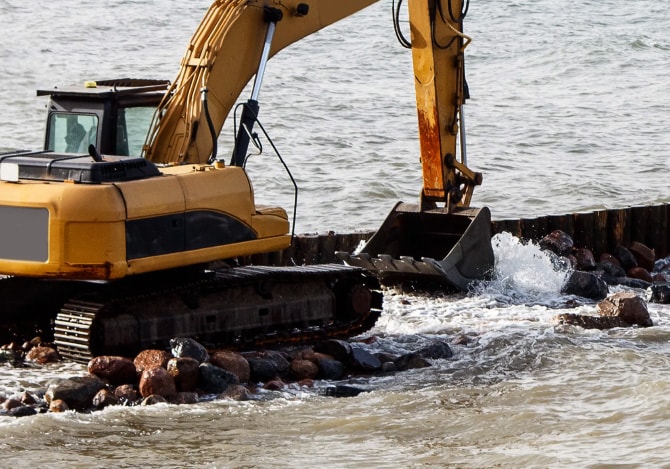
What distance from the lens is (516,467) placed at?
8.45 metres

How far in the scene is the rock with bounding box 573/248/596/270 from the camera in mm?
15461

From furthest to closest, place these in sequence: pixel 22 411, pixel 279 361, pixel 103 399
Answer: pixel 279 361 < pixel 103 399 < pixel 22 411

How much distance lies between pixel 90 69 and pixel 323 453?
23.4 meters

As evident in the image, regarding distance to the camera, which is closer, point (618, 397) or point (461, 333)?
point (618, 397)

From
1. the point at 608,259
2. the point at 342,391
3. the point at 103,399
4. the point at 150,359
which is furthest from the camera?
the point at 608,259

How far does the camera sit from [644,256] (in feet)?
53.1

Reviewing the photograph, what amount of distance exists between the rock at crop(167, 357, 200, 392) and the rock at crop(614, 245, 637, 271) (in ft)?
24.2

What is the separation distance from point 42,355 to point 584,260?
272 inches

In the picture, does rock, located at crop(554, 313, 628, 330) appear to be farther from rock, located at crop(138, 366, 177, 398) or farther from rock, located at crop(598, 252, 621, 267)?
rock, located at crop(138, 366, 177, 398)

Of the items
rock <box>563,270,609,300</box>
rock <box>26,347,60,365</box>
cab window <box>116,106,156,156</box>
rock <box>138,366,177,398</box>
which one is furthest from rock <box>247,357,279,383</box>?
rock <box>563,270,609,300</box>

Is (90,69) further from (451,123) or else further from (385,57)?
(451,123)

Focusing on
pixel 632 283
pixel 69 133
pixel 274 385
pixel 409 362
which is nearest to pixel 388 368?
pixel 409 362

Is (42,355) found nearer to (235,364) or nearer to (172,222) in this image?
(172,222)

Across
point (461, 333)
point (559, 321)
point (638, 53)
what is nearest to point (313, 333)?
point (461, 333)
